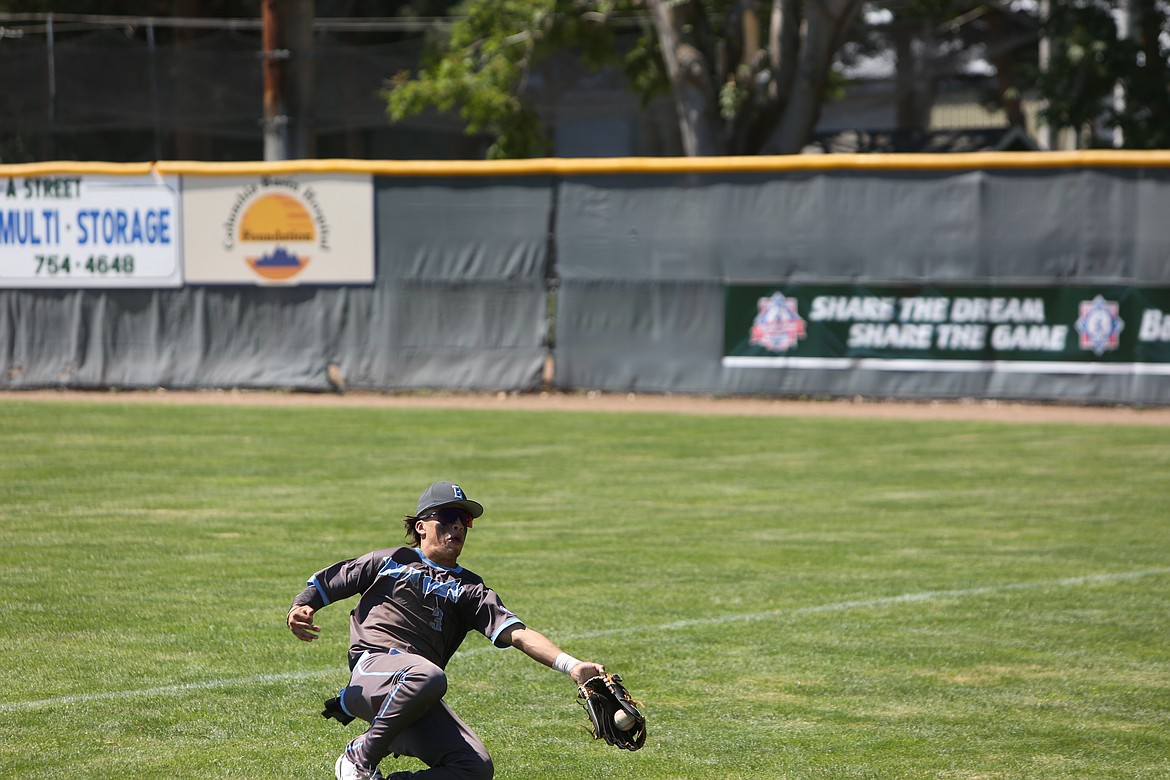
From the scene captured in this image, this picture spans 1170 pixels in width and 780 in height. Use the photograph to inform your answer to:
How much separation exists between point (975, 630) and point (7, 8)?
1200 inches

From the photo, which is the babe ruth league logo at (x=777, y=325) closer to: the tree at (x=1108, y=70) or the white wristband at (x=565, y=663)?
the tree at (x=1108, y=70)

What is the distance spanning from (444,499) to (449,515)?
10 cm

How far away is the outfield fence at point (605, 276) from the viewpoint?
17250 mm

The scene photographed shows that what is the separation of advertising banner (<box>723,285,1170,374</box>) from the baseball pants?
13628 mm

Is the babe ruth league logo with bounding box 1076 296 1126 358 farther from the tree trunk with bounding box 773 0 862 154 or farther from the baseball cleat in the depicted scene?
the baseball cleat

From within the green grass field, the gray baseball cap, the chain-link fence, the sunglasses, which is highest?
the chain-link fence

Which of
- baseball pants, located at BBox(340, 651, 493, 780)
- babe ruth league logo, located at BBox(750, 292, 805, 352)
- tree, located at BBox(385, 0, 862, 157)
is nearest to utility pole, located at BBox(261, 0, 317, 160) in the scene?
tree, located at BBox(385, 0, 862, 157)

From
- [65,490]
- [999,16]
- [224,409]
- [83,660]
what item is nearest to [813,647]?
[83,660]

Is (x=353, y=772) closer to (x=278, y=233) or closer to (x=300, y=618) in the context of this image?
(x=300, y=618)

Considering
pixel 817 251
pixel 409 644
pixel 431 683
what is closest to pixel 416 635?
pixel 409 644

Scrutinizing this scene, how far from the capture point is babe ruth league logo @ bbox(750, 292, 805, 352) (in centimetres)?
1795

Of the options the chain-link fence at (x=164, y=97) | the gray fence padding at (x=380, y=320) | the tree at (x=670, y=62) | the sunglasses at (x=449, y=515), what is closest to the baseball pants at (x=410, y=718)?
the sunglasses at (x=449, y=515)

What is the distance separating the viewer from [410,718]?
15.0 ft

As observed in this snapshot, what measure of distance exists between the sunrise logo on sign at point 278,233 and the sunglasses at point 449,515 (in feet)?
47.5
